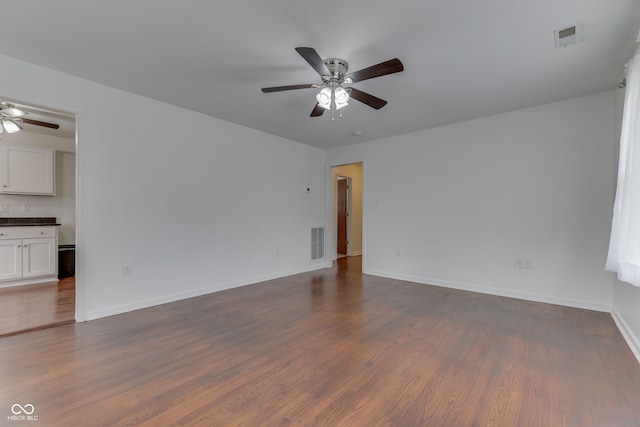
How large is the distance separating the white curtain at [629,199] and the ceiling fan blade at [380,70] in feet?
5.22

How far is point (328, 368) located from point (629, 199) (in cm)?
240

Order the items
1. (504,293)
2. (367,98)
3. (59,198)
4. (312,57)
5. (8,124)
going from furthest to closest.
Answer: (59,198), (504,293), (8,124), (367,98), (312,57)

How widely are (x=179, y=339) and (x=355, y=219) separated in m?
5.49

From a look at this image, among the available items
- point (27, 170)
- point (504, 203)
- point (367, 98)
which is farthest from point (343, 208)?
point (27, 170)

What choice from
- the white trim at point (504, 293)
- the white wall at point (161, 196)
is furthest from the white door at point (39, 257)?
the white trim at point (504, 293)

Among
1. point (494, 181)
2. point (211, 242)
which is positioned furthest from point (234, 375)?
point (494, 181)

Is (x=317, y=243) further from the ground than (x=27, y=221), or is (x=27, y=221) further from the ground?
(x=27, y=221)

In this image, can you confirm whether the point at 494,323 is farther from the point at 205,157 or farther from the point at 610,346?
the point at 205,157

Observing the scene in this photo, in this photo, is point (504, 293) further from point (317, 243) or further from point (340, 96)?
point (340, 96)

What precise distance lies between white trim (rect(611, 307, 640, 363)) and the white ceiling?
230 cm

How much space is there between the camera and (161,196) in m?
3.43

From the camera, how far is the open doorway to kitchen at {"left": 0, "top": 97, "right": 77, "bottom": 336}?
363cm

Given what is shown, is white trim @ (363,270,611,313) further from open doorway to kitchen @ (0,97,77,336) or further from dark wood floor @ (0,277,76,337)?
open doorway to kitchen @ (0,97,77,336)

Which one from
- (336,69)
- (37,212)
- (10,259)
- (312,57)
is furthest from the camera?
(37,212)
